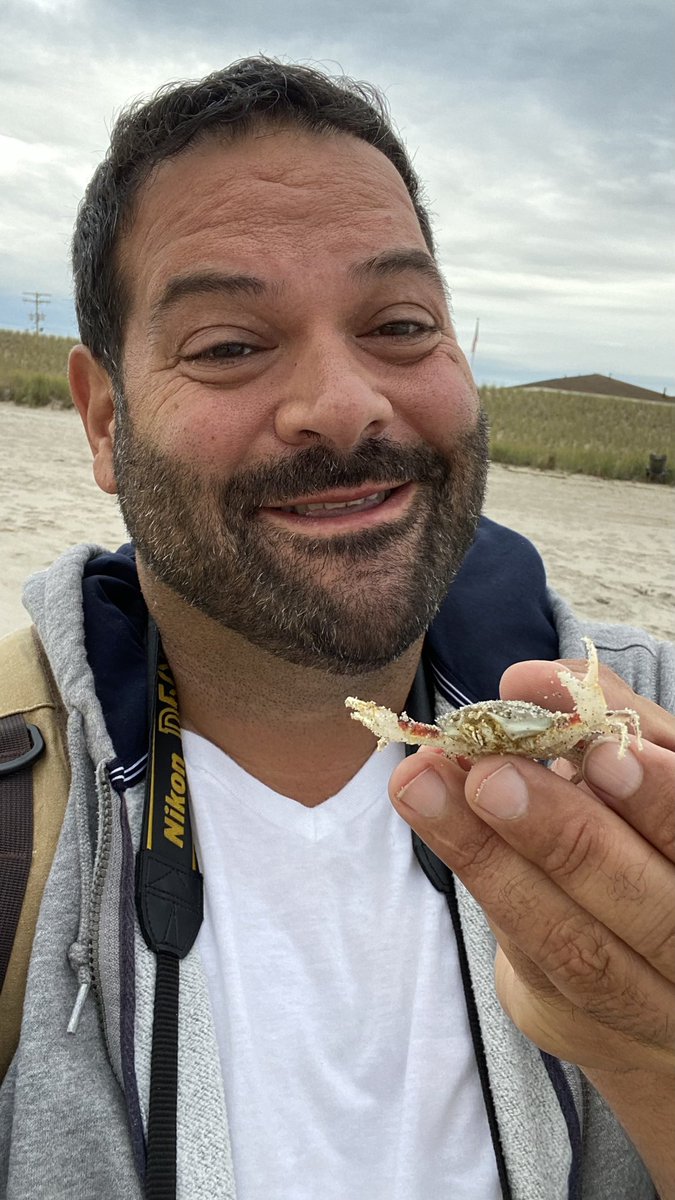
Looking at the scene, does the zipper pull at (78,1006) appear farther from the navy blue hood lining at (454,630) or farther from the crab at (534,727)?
the crab at (534,727)

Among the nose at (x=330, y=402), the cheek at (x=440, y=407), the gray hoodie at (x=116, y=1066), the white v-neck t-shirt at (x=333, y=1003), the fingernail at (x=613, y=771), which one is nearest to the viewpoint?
the fingernail at (x=613, y=771)

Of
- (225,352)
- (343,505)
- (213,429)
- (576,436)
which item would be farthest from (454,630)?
(576,436)

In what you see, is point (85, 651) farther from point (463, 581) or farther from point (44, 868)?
point (463, 581)

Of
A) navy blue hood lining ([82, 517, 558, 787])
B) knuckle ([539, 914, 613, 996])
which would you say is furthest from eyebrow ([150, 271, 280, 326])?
knuckle ([539, 914, 613, 996])

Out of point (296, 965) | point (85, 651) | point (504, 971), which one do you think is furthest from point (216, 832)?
point (504, 971)

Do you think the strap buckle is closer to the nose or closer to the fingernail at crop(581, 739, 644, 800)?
the nose

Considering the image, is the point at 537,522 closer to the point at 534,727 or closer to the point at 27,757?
the point at 27,757

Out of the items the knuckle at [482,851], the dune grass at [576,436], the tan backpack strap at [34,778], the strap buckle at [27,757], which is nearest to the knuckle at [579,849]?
the knuckle at [482,851]
